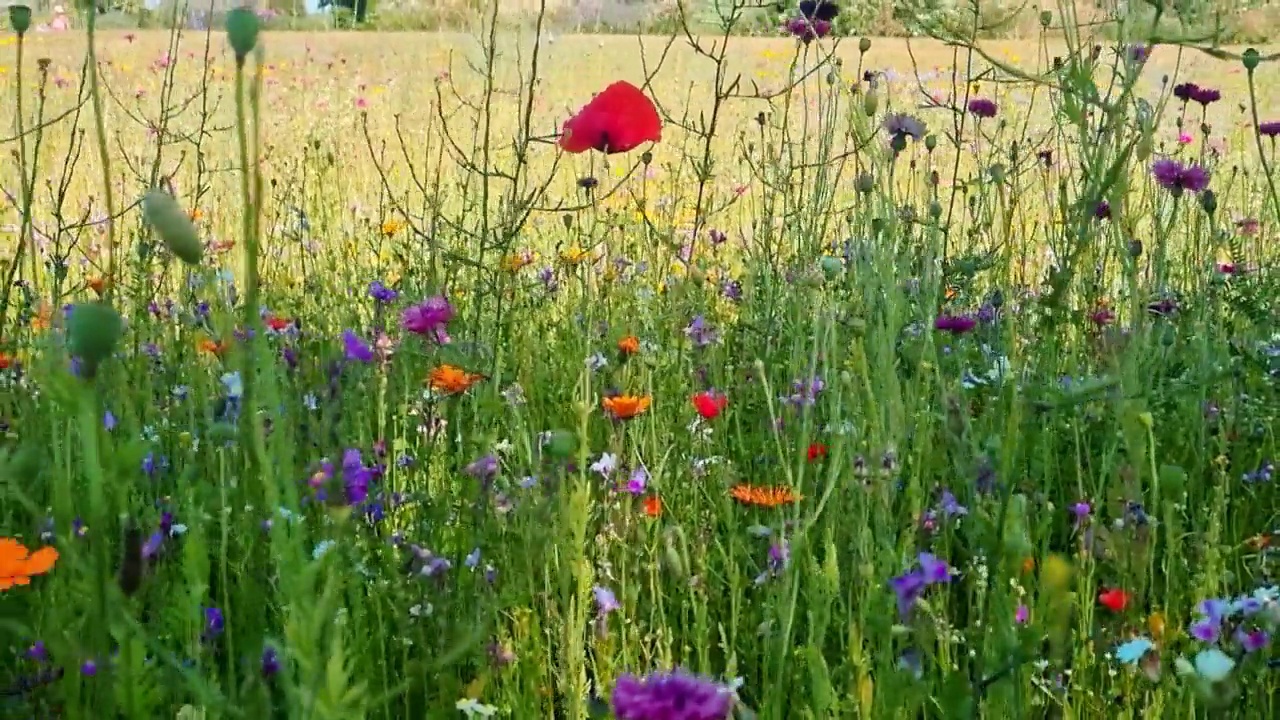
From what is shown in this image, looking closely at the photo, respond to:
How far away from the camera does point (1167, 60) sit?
11.5 metres

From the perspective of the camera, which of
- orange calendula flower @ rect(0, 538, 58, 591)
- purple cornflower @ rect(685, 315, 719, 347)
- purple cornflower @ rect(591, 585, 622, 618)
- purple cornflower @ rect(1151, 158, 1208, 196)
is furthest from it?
purple cornflower @ rect(1151, 158, 1208, 196)

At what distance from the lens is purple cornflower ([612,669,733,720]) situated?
631 millimetres

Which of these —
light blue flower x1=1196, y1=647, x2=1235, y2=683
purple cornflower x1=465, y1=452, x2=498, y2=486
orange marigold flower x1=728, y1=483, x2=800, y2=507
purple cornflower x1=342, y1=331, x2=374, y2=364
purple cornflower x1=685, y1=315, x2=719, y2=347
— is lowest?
orange marigold flower x1=728, y1=483, x2=800, y2=507

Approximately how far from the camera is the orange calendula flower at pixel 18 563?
3.67ft

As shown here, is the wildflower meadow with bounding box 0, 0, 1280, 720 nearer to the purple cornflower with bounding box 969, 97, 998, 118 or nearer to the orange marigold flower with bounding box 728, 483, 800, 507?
the orange marigold flower with bounding box 728, 483, 800, 507

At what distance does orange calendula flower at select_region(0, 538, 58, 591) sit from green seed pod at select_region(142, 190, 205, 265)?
630mm

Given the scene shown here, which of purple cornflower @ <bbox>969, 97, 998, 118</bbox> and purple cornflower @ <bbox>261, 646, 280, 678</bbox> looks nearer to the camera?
purple cornflower @ <bbox>261, 646, 280, 678</bbox>

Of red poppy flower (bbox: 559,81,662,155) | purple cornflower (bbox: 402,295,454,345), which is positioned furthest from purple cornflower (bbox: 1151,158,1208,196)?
purple cornflower (bbox: 402,295,454,345)

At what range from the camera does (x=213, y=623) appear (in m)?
1.32

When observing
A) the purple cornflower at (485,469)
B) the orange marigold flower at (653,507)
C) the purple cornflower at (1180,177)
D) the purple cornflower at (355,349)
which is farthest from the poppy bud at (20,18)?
the purple cornflower at (1180,177)

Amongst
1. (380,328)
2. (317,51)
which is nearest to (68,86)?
(317,51)

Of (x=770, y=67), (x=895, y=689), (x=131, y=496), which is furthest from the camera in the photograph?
(x=770, y=67)

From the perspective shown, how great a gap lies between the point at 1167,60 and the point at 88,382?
12317mm

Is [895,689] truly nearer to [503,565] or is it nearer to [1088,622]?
[1088,622]
